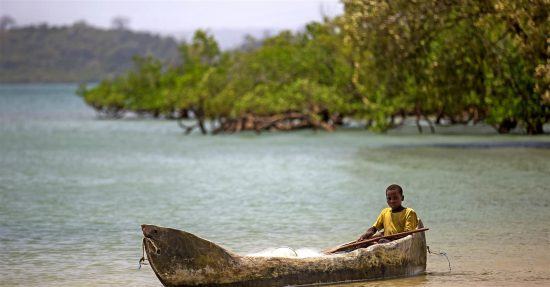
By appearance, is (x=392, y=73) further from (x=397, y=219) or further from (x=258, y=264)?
(x=258, y=264)

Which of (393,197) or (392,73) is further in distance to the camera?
(392,73)

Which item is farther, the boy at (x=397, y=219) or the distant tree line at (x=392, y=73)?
the distant tree line at (x=392, y=73)

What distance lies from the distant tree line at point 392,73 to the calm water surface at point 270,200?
183cm

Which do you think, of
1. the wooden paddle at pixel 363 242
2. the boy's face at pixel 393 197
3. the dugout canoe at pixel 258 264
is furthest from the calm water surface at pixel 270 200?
the boy's face at pixel 393 197

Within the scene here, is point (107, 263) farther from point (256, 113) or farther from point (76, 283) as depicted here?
Result: point (256, 113)

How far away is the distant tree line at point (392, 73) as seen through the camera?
29031 millimetres

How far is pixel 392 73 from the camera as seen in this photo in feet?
104

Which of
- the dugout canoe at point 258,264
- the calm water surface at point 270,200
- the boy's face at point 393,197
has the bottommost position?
the calm water surface at point 270,200

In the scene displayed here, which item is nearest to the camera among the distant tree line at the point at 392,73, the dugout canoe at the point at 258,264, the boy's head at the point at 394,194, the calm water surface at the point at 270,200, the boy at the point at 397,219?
the dugout canoe at the point at 258,264

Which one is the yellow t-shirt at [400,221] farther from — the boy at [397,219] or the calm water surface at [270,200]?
the calm water surface at [270,200]

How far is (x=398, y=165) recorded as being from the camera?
31156 mm

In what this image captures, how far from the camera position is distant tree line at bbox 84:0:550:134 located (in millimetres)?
29031

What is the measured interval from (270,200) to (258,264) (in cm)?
1230

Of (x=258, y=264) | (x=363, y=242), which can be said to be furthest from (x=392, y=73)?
(x=258, y=264)
